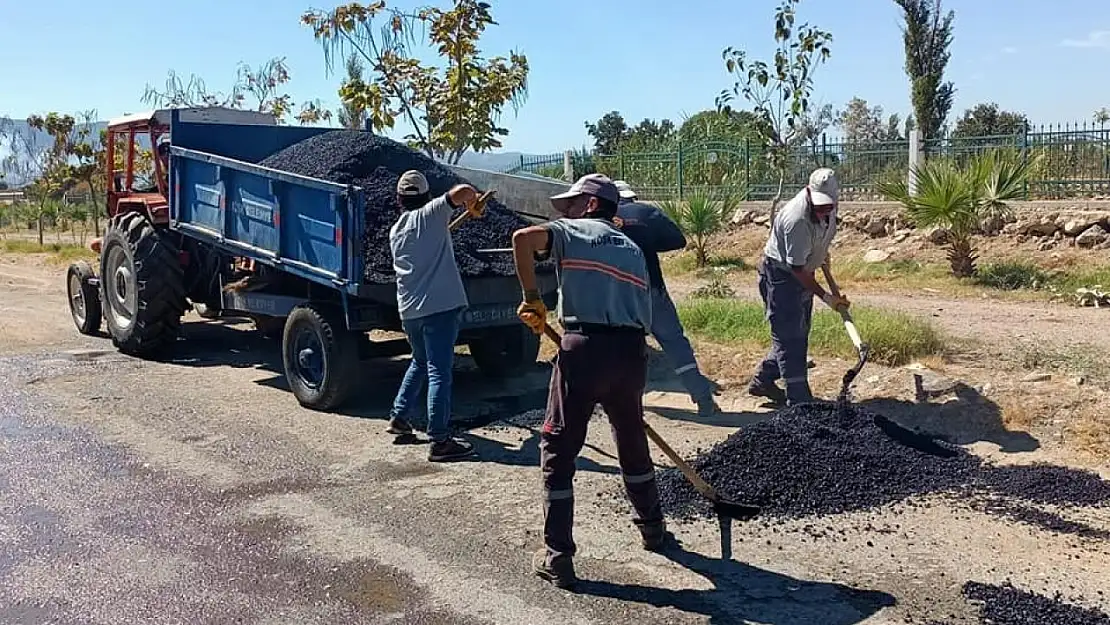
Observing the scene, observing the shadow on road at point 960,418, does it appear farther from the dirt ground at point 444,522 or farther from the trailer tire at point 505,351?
the trailer tire at point 505,351

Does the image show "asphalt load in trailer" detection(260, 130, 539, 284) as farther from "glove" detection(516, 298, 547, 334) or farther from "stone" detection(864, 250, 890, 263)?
"stone" detection(864, 250, 890, 263)

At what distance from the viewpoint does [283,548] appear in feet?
16.3

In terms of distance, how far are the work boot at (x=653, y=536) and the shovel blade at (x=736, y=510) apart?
0.53 meters

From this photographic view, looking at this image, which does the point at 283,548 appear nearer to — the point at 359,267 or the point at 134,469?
the point at 134,469

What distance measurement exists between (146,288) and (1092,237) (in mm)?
11779

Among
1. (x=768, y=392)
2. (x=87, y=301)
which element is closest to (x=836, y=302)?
(x=768, y=392)

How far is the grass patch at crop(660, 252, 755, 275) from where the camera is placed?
1675 centimetres

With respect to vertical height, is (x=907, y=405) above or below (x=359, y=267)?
below

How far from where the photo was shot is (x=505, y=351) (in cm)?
876

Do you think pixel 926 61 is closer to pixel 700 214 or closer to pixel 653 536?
pixel 700 214

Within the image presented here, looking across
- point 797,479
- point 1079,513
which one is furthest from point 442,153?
point 1079,513

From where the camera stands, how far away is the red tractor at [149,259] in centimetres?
967

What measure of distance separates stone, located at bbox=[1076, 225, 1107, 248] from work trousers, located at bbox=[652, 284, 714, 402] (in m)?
8.99

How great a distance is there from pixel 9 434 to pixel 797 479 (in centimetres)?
535
